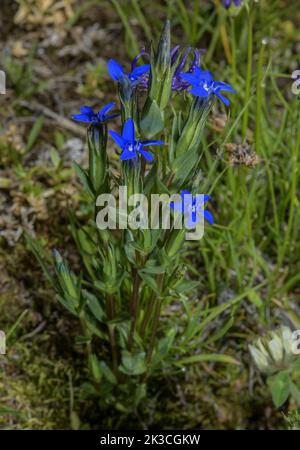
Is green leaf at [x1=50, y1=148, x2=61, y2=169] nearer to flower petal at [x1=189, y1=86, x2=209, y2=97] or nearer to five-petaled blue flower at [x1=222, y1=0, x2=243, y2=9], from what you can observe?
five-petaled blue flower at [x1=222, y1=0, x2=243, y2=9]

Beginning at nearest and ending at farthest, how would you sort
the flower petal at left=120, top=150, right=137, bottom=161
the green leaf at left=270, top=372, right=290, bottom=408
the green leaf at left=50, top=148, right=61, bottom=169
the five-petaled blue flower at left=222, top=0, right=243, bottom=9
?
the flower petal at left=120, top=150, right=137, bottom=161 < the green leaf at left=270, top=372, right=290, bottom=408 < the five-petaled blue flower at left=222, top=0, right=243, bottom=9 < the green leaf at left=50, top=148, right=61, bottom=169

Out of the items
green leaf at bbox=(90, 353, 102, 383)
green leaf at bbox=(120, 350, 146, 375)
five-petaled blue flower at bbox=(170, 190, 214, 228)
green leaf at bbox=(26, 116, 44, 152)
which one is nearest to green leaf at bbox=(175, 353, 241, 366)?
green leaf at bbox=(120, 350, 146, 375)

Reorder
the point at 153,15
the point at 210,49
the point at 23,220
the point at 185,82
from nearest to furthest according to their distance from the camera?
the point at 185,82 < the point at 23,220 < the point at 210,49 < the point at 153,15

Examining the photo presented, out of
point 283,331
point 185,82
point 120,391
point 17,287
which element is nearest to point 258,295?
point 283,331

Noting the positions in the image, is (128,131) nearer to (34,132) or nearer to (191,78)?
(191,78)

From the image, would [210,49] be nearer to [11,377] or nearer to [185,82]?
[185,82]

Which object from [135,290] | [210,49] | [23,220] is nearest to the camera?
[135,290]

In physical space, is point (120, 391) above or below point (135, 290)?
below

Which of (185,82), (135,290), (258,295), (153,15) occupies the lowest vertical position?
(135,290)
